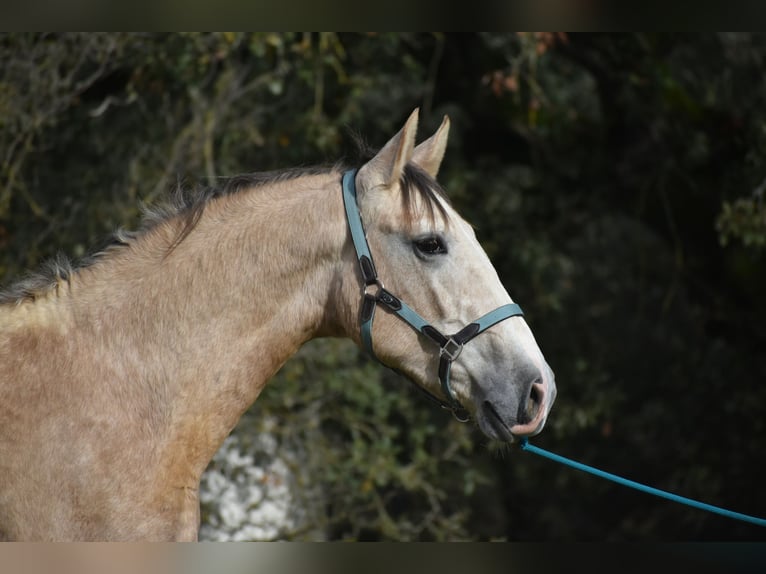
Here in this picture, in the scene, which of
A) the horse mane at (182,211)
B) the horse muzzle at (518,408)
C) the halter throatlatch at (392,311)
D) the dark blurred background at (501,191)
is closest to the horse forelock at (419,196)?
the horse mane at (182,211)

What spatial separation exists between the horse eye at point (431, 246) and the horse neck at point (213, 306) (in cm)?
24

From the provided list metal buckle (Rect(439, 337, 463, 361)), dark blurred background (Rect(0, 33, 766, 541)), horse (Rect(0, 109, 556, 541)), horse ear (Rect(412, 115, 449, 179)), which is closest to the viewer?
horse (Rect(0, 109, 556, 541))

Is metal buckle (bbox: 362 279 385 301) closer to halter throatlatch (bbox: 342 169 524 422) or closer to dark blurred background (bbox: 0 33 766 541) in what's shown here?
halter throatlatch (bbox: 342 169 524 422)

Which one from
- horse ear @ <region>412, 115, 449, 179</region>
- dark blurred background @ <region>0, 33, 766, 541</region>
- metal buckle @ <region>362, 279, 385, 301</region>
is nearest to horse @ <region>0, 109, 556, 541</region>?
metal buckle @ <region>362, 279, 385, 301</region>

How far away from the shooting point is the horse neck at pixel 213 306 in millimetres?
2449

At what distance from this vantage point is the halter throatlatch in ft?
8.04

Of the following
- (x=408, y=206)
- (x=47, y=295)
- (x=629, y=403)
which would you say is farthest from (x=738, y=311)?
(x=47, y=295)

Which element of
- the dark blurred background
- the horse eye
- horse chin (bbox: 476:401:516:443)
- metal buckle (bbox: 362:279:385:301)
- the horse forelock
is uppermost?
the horse forelock


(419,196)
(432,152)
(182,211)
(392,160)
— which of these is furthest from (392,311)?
(182,211)

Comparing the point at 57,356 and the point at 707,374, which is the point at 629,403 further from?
the point at 57,356

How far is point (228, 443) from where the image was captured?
5445 millimetres

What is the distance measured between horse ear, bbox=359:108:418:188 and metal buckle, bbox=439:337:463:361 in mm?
506

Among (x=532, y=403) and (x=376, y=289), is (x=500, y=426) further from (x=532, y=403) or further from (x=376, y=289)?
(x=376, y=289)

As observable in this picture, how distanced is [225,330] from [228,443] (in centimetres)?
313
